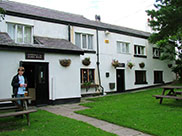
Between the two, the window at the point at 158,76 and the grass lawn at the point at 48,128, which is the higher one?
the window at the point at 158,76

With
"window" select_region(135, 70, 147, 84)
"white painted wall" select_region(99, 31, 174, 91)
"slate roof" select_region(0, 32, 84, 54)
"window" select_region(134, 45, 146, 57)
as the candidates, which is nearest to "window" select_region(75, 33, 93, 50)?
"white painted wall" select_region(99, 31, 174, 91)

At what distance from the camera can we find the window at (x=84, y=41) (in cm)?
1465

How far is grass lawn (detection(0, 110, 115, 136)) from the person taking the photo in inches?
192

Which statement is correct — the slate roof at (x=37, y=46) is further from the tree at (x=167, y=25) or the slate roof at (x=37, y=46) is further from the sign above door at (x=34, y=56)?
the tree at (x=167, y=25)

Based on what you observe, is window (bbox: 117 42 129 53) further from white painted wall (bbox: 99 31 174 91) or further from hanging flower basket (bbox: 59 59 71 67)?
hanging flower basket (bbox: 59 59 71 67)

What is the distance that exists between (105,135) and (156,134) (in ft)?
4.45

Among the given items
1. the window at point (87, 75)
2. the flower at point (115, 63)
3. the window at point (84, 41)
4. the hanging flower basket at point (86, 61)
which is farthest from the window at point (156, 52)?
the hanging flower basket at point (86, 61)

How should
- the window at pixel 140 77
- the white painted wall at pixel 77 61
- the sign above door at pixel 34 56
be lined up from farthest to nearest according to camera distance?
the window at pixel 140 77 < the white painted wall at pixel 77 61 < the sign above door at pixel 34 56

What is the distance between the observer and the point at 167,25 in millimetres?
17547

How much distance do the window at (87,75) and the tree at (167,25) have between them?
7.83 m

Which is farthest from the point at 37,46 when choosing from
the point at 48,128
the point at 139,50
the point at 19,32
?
the point at 139,50

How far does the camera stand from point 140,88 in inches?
742

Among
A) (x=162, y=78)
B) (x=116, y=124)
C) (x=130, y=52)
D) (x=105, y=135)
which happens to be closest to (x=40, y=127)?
(x=105, y=135)

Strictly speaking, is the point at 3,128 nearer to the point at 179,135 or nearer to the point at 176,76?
the point at 179,135
